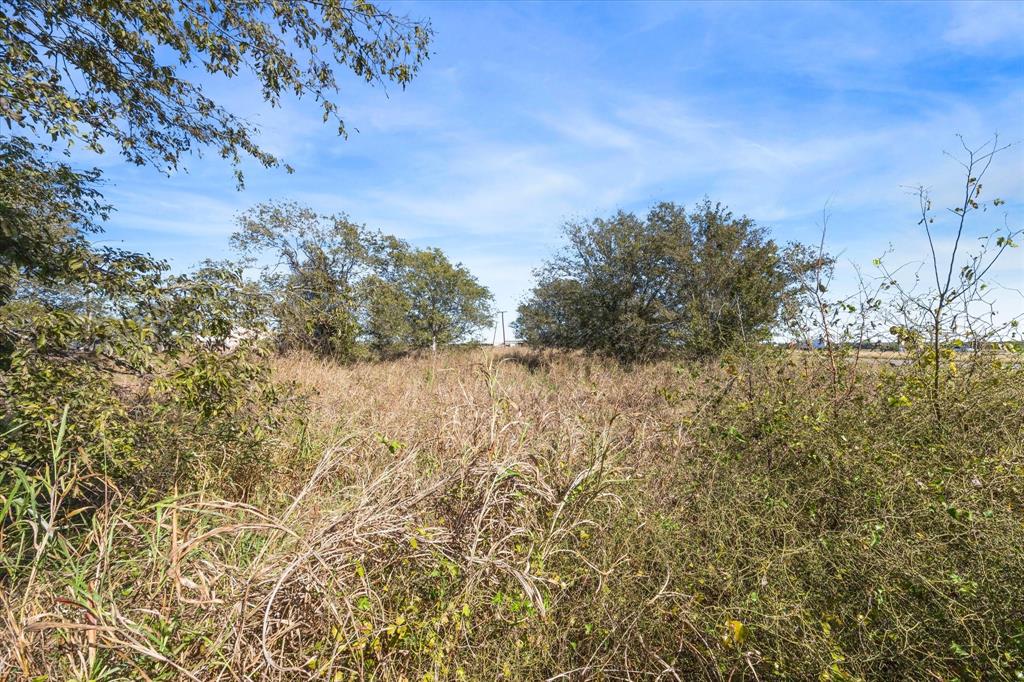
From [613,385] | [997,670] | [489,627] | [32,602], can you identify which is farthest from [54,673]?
[613,385]

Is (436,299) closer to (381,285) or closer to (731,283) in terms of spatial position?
(381,285)

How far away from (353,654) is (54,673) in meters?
0.98

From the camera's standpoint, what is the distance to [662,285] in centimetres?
1100

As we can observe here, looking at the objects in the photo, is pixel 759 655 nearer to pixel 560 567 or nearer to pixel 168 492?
pixel 560 567

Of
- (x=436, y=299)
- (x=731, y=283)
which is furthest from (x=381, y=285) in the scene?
(x=731, y=283)

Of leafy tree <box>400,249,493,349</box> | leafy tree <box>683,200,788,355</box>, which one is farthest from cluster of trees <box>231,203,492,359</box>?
leafy tree <box>683,200,788,355</box>

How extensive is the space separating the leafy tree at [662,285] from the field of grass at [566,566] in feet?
19.4

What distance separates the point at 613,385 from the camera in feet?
26.6

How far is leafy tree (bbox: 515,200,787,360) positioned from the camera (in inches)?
397

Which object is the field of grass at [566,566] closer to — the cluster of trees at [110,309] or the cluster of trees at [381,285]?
the cluster of trees at [110,309]

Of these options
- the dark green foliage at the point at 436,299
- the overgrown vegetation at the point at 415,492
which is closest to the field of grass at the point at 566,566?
the overgrown vegetation at the point at 415,492

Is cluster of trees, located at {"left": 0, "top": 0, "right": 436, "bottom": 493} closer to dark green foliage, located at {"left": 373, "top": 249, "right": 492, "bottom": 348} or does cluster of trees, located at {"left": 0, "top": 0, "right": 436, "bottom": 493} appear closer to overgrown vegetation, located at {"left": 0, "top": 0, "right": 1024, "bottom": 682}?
overgrown vegetation, located at {"left": 0, "top": 0, "right": 1024, "bottom": 682}

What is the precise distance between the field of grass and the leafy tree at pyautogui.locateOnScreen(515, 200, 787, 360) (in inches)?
233

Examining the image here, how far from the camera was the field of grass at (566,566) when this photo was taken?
69.7 inches
